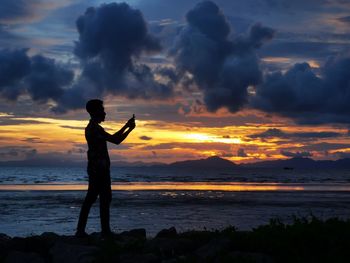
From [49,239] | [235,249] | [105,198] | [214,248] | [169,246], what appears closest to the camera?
[214,248]

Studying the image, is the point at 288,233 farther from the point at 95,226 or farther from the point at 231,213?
the point at 231,213

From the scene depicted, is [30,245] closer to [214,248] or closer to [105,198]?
[105,198]

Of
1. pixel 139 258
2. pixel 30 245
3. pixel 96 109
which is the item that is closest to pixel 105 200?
pixel 30 245

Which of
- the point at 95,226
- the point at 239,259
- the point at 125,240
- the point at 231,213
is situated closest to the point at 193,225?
the point at 95,226

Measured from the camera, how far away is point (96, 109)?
8.81m

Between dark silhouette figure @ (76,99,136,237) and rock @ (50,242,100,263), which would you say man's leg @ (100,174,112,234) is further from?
rock @ (50,242,100,263)

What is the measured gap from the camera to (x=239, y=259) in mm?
6277

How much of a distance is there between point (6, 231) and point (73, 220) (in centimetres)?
345

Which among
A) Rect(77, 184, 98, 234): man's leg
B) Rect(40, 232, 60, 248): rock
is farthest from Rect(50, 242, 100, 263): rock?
Rect(77, 184, 98, 234): man's leg

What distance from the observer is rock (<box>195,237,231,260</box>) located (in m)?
6.91

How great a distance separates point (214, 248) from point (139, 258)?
1120 mm

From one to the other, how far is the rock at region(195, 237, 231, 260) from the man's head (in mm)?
3143

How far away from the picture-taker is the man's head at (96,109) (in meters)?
8.80

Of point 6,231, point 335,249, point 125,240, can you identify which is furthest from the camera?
point 6,231
